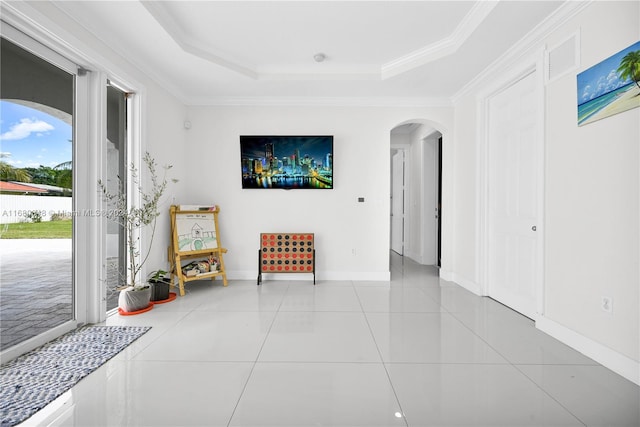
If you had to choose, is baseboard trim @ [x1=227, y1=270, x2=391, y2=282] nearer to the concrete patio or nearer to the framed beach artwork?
the concrete patio

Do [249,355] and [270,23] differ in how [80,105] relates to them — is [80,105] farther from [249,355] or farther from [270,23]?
[249,355]

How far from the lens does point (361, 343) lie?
2.27 m

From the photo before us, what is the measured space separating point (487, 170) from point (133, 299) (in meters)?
4.16

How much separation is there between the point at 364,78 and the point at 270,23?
134 centimetres

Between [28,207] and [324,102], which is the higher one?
[324,102]

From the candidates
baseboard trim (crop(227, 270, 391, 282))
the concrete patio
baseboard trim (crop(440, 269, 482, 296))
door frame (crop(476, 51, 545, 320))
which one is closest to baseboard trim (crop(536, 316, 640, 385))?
door frame (crop(476, 51, 545, 320))

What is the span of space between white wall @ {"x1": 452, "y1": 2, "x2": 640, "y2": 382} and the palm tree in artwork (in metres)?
0.10

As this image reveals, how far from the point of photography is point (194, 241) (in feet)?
12.4

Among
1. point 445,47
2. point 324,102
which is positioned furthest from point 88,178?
point 445,47

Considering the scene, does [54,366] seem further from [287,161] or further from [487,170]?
[487,170]

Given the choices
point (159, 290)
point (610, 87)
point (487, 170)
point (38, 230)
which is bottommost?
point (159, 290)

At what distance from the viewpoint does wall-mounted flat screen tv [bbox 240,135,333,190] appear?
13.5 feet

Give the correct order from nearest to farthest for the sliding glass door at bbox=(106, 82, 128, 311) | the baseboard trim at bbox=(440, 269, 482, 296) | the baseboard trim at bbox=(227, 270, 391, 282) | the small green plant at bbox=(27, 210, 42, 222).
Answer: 1. the small green plant at bbox=(27, 210, 42, 222)
2. the sliding glass door at bbox=(106, 82, 128, 311)
3. the baseboard trim at bbox=(440, 269, 482, 296)
4. the baseboard trim at bbox=(227, 270, 391, 282)

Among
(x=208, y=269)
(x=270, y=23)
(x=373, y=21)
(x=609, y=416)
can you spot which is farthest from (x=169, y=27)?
(x=609, y=416)
